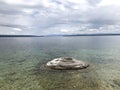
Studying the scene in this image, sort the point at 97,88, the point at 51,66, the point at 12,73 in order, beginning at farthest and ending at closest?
the point at 51,66 < the point at 12,73 < the point at 97,88

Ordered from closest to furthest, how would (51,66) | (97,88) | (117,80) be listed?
(97,88)
(117,80)
(51,66)

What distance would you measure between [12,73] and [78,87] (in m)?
13.5

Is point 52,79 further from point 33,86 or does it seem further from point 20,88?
point 20,88

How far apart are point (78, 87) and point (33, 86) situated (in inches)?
256

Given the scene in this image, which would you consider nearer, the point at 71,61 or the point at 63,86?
the point at 63,86

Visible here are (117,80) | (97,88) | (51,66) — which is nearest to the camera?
(97,88)

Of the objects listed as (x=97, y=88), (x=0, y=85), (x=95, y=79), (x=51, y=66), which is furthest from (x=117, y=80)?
(x=0, y=85)

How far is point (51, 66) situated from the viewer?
31.5m

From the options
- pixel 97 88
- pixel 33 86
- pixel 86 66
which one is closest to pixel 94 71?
pixel 86 66

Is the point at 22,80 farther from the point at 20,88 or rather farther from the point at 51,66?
the point at 51,66

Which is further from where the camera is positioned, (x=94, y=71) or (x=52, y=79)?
(x=94, y=71)

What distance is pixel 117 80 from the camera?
24.7 m

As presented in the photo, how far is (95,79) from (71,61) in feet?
26.1

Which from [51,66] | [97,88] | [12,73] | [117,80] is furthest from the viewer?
[51,66]
